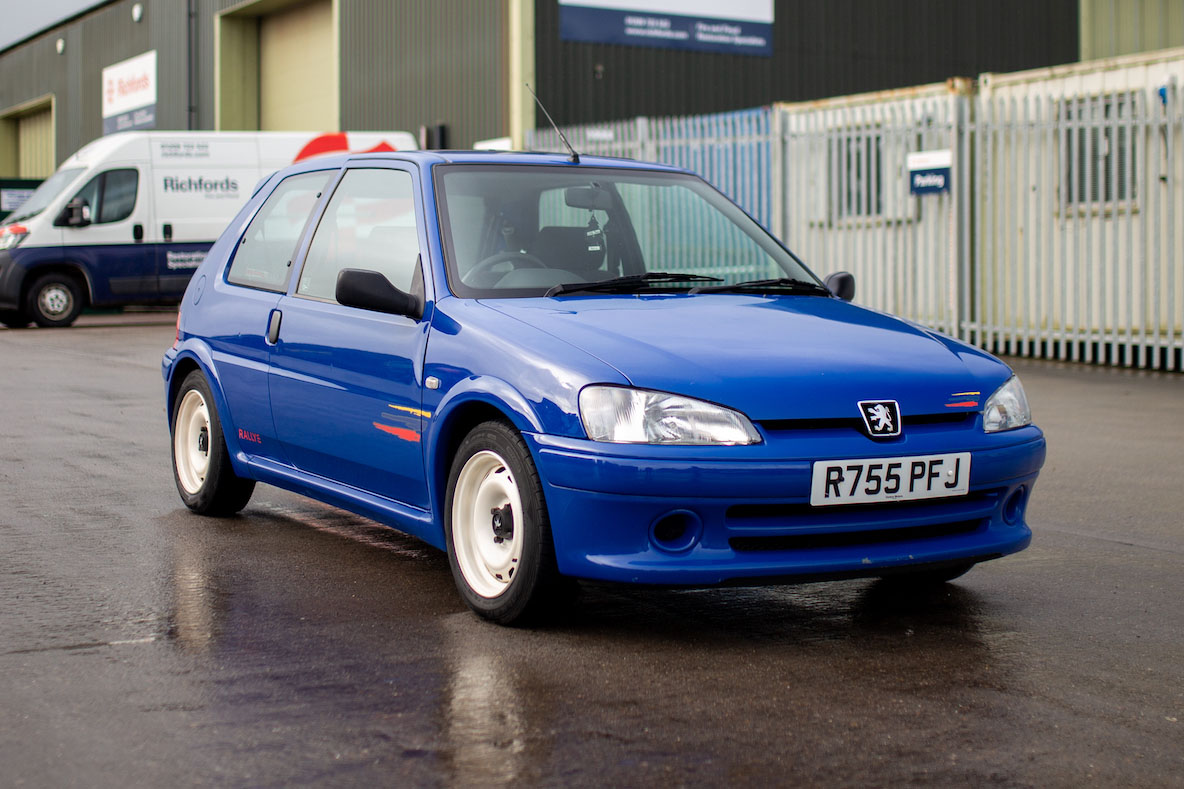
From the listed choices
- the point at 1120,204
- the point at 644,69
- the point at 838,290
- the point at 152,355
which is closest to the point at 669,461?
the point at 838,290

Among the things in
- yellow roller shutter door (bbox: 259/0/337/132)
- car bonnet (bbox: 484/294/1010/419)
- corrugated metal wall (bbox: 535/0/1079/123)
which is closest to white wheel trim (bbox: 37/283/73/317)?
corrugated metal wall (bbox: 535/0/1079/123)

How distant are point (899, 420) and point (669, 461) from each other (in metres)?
0.74

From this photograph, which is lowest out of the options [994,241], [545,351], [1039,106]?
[545,351]

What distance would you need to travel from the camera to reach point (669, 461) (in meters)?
4.21

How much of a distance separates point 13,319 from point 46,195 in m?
1.85

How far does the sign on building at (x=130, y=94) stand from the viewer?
3566 cm

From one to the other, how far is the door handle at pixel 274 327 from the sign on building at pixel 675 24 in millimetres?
18721

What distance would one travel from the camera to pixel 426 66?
25.6m

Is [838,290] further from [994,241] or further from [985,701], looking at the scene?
[994,241]

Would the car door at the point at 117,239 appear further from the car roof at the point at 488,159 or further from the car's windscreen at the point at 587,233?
the car's windscreen at the point at 587,233

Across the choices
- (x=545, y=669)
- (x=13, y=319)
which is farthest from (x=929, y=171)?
(x=13, y=319)

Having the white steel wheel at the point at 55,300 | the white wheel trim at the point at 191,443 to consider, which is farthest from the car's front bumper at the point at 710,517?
the white steel wheel at the point at 55,300

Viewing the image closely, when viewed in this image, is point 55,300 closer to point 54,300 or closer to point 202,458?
point 54,300

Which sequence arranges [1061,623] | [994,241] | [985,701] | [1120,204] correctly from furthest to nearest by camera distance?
1. [994,241]
2. [1120,204]
3. [1061,623]
4. [985,701]
